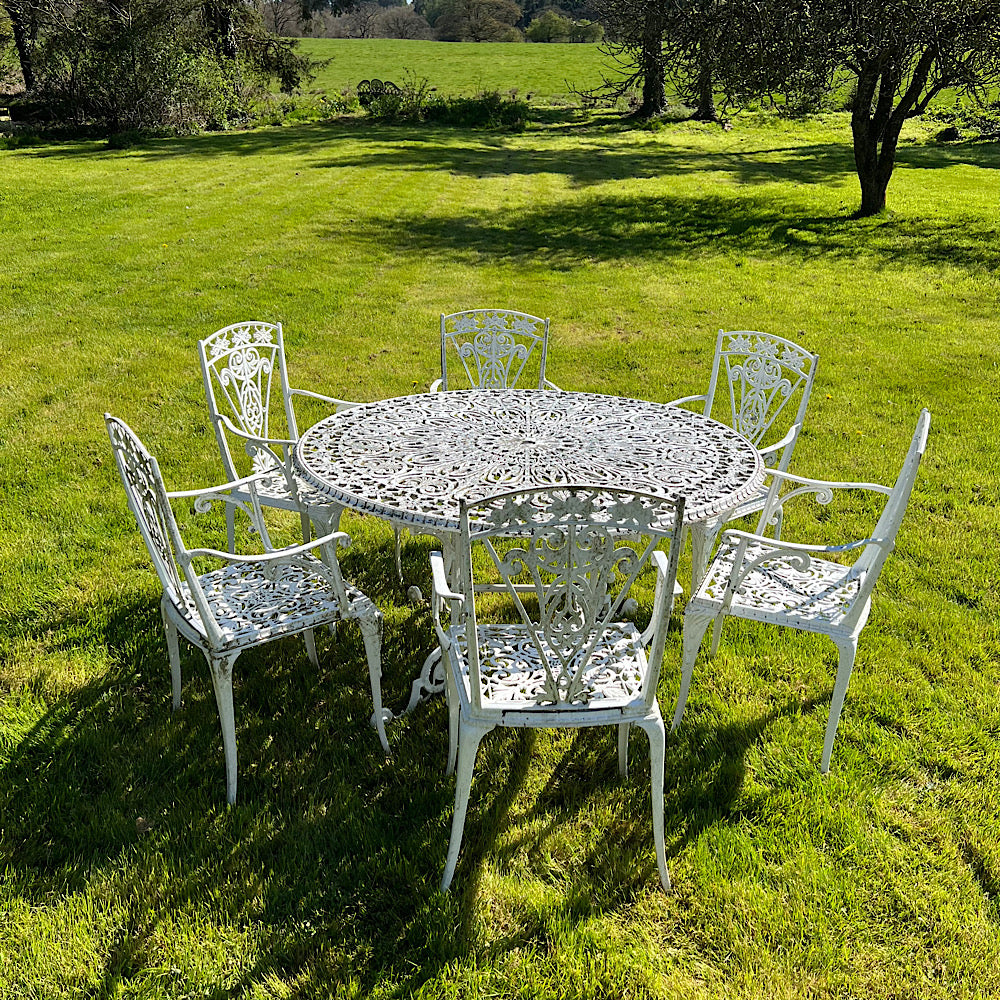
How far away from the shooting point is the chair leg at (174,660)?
3.34 m

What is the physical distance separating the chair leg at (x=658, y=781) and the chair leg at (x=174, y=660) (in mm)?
2010

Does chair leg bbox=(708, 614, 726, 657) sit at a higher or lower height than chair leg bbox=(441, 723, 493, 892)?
lower

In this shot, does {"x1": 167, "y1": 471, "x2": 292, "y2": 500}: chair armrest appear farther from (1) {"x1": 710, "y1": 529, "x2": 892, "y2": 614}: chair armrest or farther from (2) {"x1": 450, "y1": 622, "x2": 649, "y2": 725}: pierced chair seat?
(1) {"x1": 710, "y1": 529, "x2": 892, "y2": 614}: chair armrest

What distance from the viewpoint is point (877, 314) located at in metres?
9.83

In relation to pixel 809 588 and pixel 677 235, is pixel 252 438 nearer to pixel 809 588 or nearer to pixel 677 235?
pixel 809 588

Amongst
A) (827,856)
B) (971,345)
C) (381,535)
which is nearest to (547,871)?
(827,856)

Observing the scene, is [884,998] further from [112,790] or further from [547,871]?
[112,790]

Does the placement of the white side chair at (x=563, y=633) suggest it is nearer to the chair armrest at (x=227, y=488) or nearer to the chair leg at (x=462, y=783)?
the chair leg at (x=462, y=783)

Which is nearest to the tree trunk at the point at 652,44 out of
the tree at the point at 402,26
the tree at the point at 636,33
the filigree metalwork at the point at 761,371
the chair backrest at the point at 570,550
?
the tree at the point at 636,33

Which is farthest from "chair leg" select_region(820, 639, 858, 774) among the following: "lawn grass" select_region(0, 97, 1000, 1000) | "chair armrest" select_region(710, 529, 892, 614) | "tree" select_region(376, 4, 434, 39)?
"tree" select_region(376, 4, 434, 39)

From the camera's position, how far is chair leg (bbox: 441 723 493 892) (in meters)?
2.50

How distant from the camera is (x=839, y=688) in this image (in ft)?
9.86

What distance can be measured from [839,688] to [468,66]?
150ft

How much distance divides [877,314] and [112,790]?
982 centimetres
